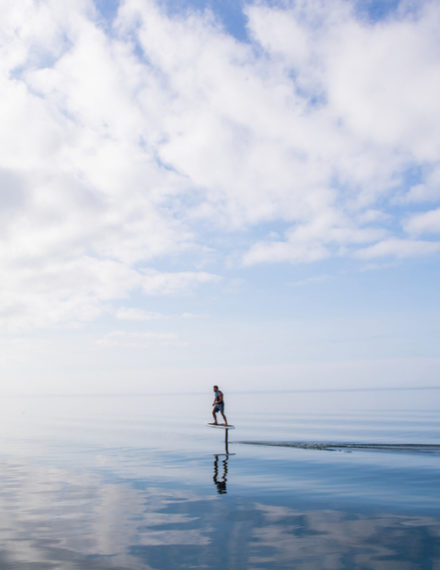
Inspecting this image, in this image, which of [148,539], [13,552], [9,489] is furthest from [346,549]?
[9,489]

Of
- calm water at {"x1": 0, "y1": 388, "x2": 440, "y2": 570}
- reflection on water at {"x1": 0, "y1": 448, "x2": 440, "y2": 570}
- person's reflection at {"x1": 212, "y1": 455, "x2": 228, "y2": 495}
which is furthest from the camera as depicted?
person's reflection at {"x1": 212, "y1": 455, "x2": 228, "y2": 495}

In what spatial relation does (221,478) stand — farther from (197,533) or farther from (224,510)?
(197,533)

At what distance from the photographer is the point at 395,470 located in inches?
863

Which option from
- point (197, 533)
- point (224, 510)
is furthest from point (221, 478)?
point (197, 533)

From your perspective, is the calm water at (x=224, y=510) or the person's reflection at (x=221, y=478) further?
the person's reflection at (x=221, y=478)

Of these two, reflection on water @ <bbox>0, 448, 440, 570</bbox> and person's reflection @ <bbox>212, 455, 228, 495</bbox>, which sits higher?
person's reflection @ <bbox>212, 455, 228, 495</bbox>

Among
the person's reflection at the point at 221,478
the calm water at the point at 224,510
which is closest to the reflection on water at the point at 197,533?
the calm water at the point at 224,510

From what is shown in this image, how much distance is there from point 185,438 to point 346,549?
1185 inches

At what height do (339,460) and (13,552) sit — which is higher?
(339,460)

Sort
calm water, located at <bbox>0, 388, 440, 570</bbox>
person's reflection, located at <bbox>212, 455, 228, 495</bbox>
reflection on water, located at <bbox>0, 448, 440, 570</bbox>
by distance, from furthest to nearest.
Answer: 1. person's reflection, located at <bbox>212, 455, 228, 495</bbox>
2. calm water, located at <bbox>0, 388, 440, 570</bbox>
3. reflection on water, located at <bbox>0, 448, 440, 570</bbox>

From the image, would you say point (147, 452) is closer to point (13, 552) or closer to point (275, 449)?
point (275, 449)

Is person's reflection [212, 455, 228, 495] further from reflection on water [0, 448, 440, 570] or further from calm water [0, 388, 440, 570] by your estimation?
reflection on water [0, 448, 440, 570]

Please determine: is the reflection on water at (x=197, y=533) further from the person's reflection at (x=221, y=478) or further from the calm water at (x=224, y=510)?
the person's reflection at (x=221, y=478)

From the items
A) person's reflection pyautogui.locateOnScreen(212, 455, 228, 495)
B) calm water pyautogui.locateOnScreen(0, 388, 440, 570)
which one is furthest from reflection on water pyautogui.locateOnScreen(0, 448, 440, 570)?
person's reflection pyautogui.locateOnScreen(212, 455, 228, 495)
